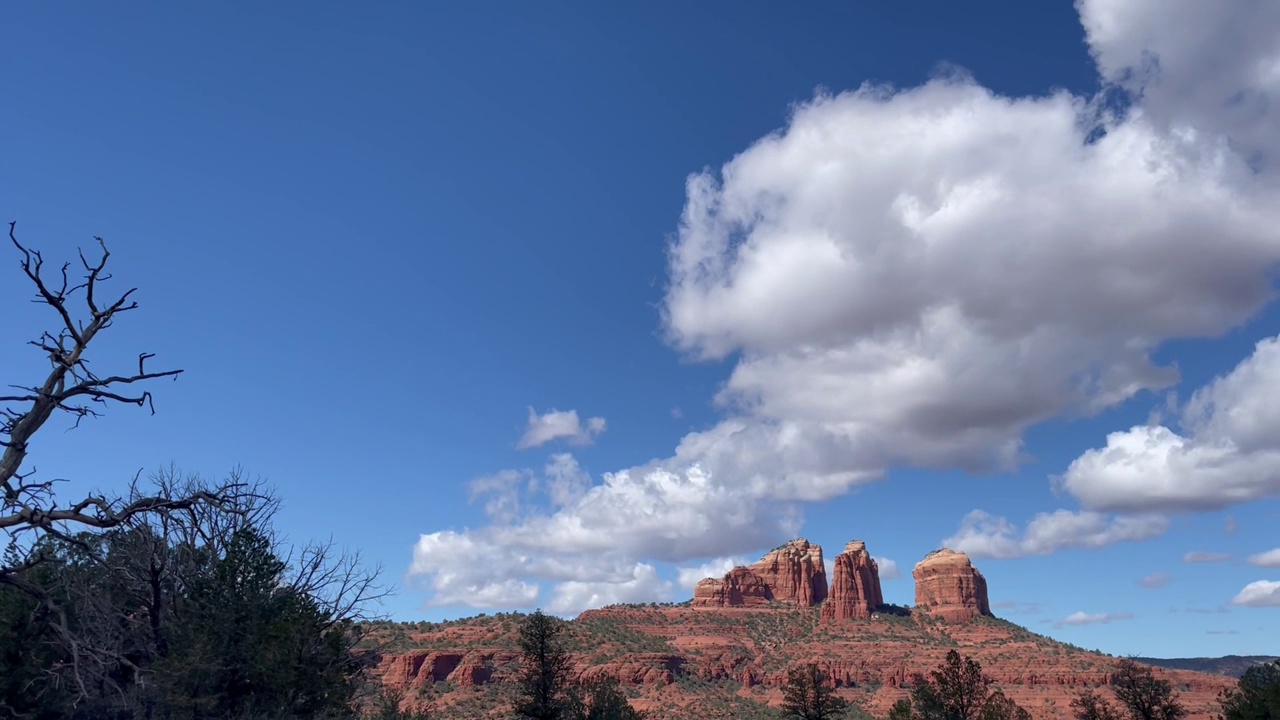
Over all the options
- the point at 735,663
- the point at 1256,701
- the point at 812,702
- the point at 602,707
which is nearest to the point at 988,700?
the point at 812,702

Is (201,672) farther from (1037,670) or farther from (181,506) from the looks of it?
(1037,670)

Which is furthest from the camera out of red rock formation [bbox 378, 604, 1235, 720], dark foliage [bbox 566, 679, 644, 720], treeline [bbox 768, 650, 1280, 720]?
red rock formation [bbox 378, 604, 1235, 720]

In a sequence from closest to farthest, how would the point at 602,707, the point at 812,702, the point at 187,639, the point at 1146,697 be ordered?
the point at 187,639 → the point at 602,707 → the point at 1146,697 → the point at 812,702

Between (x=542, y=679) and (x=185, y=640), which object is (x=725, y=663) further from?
(x=185, y=640)

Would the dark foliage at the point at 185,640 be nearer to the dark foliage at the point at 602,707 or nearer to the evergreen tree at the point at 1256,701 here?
the dark foliage at the point at 602,707

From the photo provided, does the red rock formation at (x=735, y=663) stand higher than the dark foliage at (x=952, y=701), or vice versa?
the red rock formation at (x=735, y=663)

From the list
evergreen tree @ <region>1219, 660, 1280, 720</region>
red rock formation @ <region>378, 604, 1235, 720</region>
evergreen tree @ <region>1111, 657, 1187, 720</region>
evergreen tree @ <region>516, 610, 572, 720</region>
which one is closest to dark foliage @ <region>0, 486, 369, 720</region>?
evergreen tree @ <region>516, 610, 572, 720</region>

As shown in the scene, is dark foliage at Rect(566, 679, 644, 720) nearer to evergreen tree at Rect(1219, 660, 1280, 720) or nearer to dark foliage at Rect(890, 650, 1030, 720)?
dark foliage at Rect(890, 650, 1030, 720)

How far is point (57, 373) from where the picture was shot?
9.30 meters

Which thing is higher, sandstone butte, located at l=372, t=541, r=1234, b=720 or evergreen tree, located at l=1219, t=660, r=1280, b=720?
sandstone butte, located at l=372, t=541, r=1234, b=720

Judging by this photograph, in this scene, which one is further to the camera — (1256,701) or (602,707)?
(1256,701)

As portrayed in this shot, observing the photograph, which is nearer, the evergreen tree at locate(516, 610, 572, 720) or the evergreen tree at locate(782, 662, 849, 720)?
the evergreen tree at locate(516, 610, 572, 720)

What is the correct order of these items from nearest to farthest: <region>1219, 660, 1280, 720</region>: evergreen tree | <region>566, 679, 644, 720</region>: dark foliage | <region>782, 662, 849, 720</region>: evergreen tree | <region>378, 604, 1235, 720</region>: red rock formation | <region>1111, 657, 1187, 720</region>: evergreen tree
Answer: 1. <region>1219, 660, 1280, 720</region>: evergreen tree
2. <region>566, 679, 644, 720</region>: dark foliage
3. <region>1111, 657, 1187, 720</region>: evergreen tree
4. <region>782, 662, 849, 720</region>: evergreen tree
5. <region>378, 604, 1235, 720</region>: red rock formation

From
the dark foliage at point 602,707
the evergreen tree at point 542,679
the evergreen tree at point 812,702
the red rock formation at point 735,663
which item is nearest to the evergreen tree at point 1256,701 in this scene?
the evergreen tree at point 812,702
